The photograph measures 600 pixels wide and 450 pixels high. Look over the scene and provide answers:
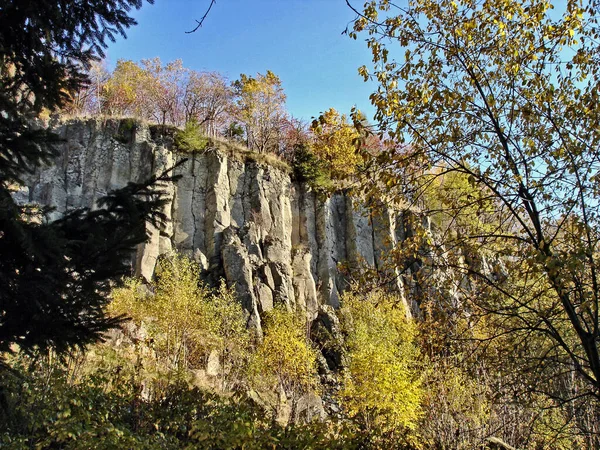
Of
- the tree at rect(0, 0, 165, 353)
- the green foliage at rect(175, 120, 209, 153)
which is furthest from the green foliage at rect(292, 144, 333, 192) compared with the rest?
the tree at rect(0, 0, 165, 353)

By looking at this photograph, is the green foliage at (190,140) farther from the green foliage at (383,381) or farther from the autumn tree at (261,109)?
the green foliage at (383,381)

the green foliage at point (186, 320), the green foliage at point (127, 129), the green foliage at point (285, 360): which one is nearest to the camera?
the green foliage at point (285, 360)

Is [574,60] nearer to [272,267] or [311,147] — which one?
[272,267]

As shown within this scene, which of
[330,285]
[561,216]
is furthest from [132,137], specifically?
[561,216]

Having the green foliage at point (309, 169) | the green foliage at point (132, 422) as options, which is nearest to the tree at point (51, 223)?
the green foliage at point (132, 422)

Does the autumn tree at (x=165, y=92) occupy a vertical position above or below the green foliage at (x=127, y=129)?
above

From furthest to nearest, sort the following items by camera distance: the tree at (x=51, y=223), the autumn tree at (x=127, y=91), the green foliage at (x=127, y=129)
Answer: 1. the autumn tree at (x=127, y=91)
2. the green foliage at (x=127, y=129)
3. the tree at (x=51, y=223)

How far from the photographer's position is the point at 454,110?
19.9 ft

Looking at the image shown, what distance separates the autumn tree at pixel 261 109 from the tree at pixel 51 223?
29.9 m

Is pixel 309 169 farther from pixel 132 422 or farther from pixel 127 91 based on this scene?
pixel 132 422

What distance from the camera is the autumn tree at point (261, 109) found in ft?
118

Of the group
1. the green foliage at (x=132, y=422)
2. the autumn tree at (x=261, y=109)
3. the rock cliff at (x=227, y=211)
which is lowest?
the green foliage at (x=132, y=422)

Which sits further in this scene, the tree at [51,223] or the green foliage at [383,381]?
the green foliage at [383,381]

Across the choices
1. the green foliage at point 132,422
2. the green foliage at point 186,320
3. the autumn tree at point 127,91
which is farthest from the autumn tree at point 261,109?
the green foliage at point 132,422
